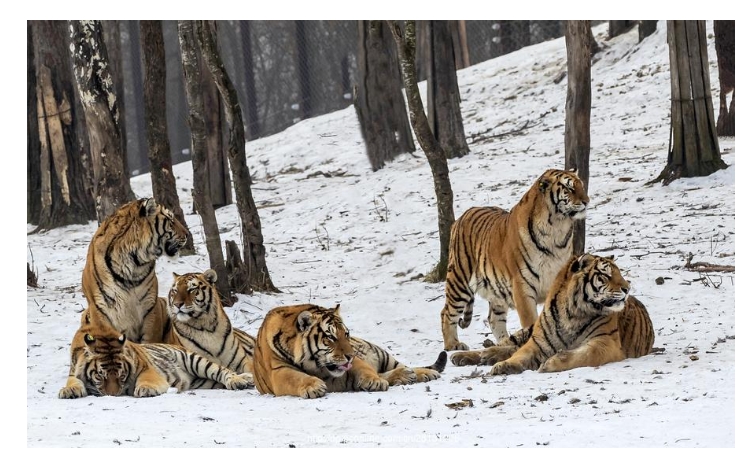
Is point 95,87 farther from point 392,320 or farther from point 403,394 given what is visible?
point 403,394

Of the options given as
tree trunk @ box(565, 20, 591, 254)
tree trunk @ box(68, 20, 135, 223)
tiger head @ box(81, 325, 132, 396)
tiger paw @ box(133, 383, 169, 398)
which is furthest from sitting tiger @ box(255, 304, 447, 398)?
tree trunk @ box(68, 20, 135, 223)

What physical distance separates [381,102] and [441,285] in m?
6.02

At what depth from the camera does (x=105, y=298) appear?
6965 millimetres

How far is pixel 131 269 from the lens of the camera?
7004 mm

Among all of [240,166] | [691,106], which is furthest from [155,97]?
[691,106]

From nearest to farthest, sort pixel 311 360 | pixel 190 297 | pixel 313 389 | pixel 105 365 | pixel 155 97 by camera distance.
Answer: pixel 313 389
pixel 311 360
pixel 105 365
pixel 190 297
pixel 155 97

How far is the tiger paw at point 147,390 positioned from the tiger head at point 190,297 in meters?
0.73

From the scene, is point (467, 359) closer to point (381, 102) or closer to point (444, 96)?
point (444, 96)

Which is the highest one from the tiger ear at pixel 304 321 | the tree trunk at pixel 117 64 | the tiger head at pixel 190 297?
the tree trunk at pixel 117 64

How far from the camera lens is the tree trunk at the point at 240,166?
29.6ft

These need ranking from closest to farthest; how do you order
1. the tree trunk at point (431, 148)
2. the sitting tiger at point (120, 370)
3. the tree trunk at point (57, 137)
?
the sitting tiger at point (120, 370) < the tree trunk at point (431, 148) < the tree trunk at point (57, 137)

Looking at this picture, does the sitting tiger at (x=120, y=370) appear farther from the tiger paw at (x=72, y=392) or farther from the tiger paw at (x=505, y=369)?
the tiger paw at (x=505, y=369)

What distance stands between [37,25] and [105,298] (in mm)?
7209

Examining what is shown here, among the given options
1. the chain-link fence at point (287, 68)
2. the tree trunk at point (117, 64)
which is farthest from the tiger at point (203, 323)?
the chain-link fence at point (287, 68)
